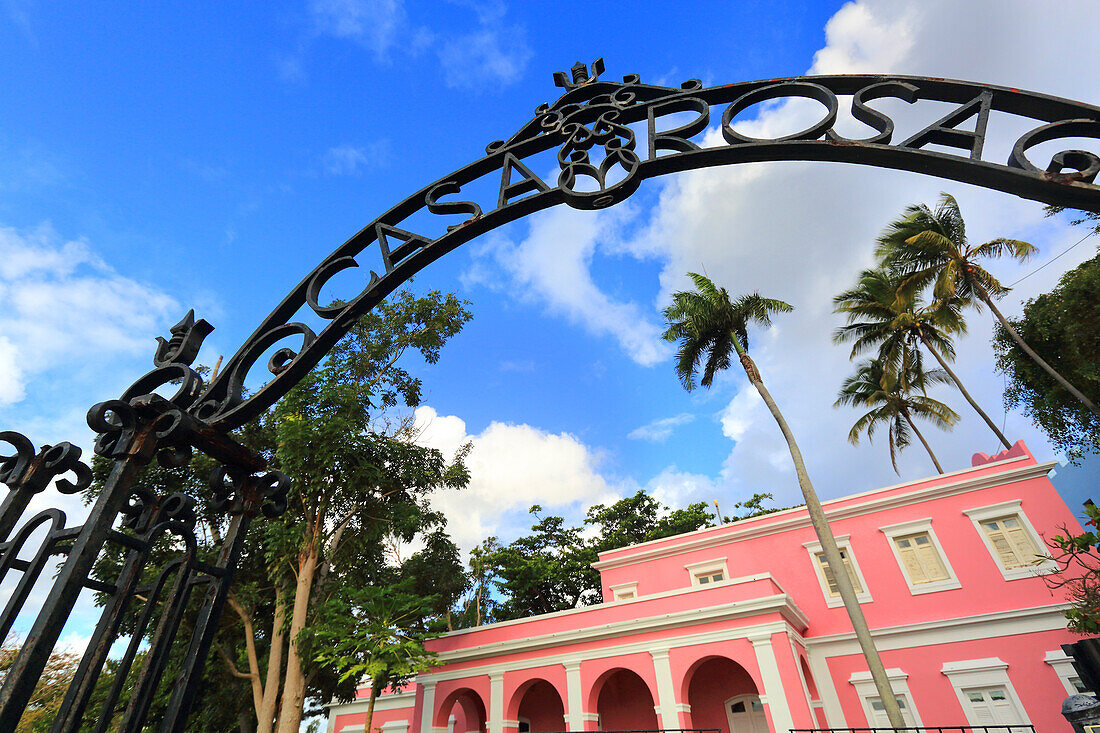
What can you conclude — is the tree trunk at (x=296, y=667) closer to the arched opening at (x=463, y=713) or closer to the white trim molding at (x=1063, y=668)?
the arched opening at (x=463, y=713)

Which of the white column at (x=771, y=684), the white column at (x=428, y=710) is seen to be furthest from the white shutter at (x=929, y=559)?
the white column at (x=428, y=710)

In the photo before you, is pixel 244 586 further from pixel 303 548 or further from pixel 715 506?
pixel 715 506

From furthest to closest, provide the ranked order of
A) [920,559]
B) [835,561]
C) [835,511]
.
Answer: [835,511] < [920,559] < [835,561]

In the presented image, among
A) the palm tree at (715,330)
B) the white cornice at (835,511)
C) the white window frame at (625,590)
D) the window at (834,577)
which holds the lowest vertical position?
the window at (834,577)

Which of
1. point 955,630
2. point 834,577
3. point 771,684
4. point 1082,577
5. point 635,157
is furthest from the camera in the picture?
point 834,577

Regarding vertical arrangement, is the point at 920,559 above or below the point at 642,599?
above

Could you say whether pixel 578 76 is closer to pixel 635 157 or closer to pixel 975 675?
pixel 635 157

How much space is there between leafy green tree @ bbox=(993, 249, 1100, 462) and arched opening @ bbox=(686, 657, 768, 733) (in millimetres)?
13689

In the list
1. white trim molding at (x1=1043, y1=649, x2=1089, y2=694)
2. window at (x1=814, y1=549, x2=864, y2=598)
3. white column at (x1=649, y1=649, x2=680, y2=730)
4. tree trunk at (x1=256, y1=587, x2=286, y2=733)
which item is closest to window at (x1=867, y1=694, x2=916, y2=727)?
window at (x1=814, y1=549, x2=864, y2=598)

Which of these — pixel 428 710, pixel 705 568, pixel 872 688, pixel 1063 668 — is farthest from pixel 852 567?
pixel 428 710

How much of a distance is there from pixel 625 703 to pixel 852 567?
7547 millimetres

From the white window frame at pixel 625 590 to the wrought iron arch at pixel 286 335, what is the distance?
58.4 feet

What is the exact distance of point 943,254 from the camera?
17.6m

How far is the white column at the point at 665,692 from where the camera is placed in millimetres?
11773
